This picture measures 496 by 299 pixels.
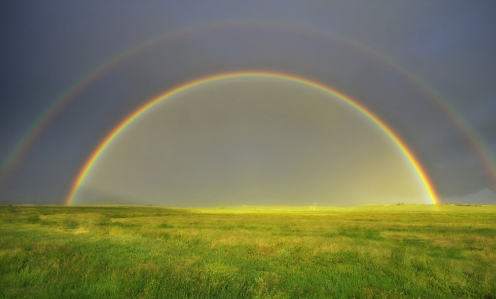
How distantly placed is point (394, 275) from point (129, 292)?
974 centimetres

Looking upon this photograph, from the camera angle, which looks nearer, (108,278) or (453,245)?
(108,278)

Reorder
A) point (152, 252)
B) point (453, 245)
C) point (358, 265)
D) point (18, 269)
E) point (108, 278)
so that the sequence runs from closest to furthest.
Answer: point (108, 278) < point (18, 269) < point (358, 265) < point (152, 252) < point (453, 245)

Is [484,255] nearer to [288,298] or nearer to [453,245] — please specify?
[453,245]

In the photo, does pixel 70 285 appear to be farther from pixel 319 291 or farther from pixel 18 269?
pixel 319 291

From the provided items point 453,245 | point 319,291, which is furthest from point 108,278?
point 453,245

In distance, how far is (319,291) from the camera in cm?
902

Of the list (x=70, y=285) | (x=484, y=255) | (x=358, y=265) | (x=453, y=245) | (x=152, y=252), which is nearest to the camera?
(x=70, y=285)

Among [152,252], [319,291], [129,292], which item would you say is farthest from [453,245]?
[129,292]

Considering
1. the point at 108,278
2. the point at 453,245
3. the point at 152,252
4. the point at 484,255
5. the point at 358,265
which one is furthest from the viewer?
the point at 453,245

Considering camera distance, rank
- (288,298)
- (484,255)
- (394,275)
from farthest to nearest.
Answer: (484,255)
(394,275)
(288,298)

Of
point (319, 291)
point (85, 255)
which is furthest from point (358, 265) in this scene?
point (85, 255)

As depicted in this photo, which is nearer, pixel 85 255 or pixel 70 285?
pixel 70 285

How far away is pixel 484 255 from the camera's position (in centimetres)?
1594

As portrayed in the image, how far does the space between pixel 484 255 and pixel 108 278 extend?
18.9 meters
